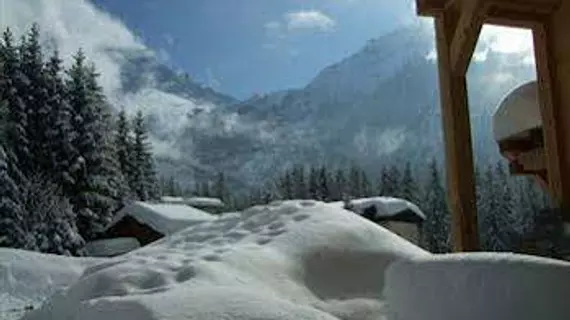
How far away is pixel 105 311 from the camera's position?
2.93 m

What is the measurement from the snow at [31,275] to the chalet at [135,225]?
9.08m

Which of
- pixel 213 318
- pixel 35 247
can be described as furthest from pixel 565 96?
pixel 35 247

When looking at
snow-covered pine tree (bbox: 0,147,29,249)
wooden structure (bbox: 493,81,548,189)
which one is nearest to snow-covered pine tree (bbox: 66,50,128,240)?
snow-covered pine tree (bbox: 0,147,29,249)

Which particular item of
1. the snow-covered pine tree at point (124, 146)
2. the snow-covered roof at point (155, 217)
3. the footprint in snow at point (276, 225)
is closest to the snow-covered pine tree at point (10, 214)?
the snow-covered roof at point (155, 217)

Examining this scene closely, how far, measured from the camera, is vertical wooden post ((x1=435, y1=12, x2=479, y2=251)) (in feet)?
18.5

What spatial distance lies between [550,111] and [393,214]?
26679 mm

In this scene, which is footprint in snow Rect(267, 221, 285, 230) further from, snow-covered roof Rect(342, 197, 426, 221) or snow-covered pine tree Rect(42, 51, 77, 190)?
snow-covered roof Rect(342, 197, 426, 221)

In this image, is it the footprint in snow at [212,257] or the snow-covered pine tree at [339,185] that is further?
the snow-covered pine tree at [339,185]

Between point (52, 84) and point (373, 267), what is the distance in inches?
992

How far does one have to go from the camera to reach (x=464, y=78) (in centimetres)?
585

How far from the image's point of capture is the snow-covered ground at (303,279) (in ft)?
8.46

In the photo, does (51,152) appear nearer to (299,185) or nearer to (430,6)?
(430,6)

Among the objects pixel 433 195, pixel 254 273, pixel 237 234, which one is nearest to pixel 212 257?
pixel 254 273

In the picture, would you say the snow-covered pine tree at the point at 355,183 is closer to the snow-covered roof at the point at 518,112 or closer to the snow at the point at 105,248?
the snow at the point at 105,248
